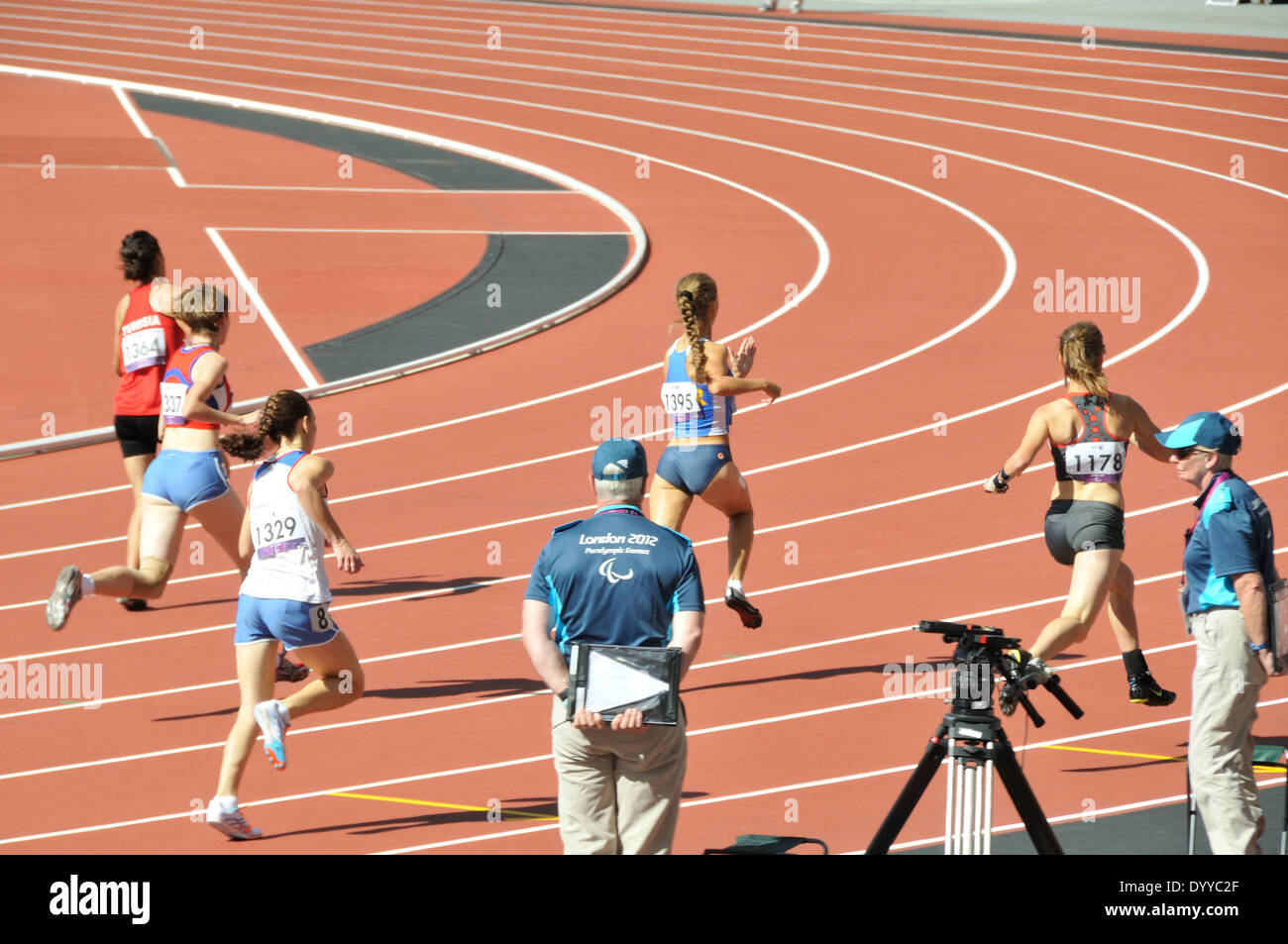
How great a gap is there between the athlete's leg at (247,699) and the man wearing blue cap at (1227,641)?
3731mm

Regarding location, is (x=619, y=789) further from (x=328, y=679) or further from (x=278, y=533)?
(x=278, y=533)

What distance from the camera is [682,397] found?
9438 millimetres

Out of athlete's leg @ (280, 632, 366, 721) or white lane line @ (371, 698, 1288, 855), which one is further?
athlete's leg @ (280, 632, 366, 721)

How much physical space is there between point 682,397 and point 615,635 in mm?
3844

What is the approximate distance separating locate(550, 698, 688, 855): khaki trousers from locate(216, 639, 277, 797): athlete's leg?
1.91 metres

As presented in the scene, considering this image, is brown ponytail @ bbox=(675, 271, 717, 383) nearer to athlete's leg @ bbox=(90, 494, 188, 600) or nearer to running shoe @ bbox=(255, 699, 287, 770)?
athlete's leg @ bbox=(90, 494, 188, 600)

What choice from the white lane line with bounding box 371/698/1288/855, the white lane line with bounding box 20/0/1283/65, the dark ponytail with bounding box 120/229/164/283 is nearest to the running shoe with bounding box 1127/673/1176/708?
the white lane line with bounding box 371/698/1288/855

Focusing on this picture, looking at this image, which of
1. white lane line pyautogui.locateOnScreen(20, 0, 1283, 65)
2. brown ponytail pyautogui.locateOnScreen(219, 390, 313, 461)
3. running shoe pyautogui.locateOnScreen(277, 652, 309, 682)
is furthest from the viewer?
white lane line pyautogui.locateOnScreen(20, 0, 1283, 65)

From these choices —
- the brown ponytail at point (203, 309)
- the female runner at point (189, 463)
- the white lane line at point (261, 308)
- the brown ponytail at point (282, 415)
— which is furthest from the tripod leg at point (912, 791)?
the white lane line at point (261, 308)

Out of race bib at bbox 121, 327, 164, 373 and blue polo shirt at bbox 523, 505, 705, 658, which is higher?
race bib at bbox 121, 327, 164, 373

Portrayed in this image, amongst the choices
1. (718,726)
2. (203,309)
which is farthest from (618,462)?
(203,309)

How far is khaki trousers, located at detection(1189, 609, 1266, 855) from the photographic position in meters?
6.40

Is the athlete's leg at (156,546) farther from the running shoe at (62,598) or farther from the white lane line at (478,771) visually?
the white lane line at (478,771)
